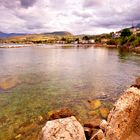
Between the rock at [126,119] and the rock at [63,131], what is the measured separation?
5.63ft

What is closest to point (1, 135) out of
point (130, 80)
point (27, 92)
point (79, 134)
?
point (79, 134)

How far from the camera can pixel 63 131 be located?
32.7 ft

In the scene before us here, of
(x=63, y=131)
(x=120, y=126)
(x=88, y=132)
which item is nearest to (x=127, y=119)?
(x=120, y=126)

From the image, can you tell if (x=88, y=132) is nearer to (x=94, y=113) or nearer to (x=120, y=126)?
(x=120, y=126)

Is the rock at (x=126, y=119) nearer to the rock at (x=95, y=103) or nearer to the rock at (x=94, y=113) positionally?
the rock at (x=94, y=113)

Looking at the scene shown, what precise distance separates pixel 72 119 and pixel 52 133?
5.43ft

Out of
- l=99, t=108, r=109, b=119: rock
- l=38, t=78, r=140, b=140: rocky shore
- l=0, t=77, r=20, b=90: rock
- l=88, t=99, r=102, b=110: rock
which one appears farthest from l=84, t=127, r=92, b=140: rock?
l=0, t=77, r=20, b=90: rock

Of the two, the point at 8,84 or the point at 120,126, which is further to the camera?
the point at 8,84

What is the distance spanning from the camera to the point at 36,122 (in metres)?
16.2

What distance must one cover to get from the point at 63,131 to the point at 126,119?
344 centimetres

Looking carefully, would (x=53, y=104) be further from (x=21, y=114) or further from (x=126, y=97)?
(x=126, y=97)

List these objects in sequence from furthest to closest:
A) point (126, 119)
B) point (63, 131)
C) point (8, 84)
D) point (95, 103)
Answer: point (8, 84)
point (95, 103)
point (63, 131)
point (126, 119)

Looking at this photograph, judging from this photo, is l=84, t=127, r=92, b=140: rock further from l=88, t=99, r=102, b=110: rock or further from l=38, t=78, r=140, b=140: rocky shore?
l=88, t=99, r=102, b=110: rock

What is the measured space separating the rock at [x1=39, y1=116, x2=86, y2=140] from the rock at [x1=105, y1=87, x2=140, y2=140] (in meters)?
1.72
